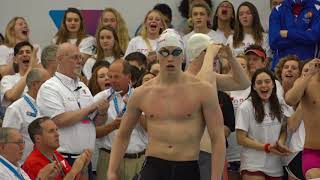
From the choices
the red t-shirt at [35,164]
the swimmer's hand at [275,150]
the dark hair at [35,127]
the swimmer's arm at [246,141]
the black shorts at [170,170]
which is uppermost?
the dark hair at [35,127]

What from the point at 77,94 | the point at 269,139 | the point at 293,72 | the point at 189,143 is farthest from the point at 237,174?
the point at 189,143

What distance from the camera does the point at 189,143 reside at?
6.38 m

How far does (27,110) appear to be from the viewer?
27.8 ft

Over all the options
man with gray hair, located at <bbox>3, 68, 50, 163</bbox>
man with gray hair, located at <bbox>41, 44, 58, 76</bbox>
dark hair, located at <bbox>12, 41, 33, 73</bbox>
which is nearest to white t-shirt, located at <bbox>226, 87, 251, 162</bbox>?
man with gray hair, located at <bbox>41, 44, 58, 76</bbox>

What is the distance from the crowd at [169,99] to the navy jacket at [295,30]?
14 millimetres

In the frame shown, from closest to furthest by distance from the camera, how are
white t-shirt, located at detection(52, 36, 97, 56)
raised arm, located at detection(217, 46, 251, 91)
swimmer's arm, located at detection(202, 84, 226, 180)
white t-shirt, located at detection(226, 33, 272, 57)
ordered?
swimmer's arm, located at detection(202, 84, 226, 180), raised arm, located at detection(217, 46, 251, 91), white t-shirt, located at detection(226, 33, 272, 57), white t-shirt, located at detection(52, 36, 97, 56)

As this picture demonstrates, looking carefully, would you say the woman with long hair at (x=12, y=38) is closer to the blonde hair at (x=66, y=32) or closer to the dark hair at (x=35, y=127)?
the blonde hair at (x=66, y=32)

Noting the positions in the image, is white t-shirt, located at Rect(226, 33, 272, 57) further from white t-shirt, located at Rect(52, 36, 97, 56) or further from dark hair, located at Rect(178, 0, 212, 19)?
white t-shirt, located at Rect(52, 36, 97, 56)

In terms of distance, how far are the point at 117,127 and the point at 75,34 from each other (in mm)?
2767

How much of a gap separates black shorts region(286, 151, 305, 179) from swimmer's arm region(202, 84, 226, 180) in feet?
8.61

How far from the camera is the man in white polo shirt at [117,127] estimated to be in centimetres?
866

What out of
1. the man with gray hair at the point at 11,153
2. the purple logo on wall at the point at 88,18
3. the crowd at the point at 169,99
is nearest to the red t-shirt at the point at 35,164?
the crowd at the point at 169,99

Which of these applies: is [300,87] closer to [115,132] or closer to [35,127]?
[115,132]

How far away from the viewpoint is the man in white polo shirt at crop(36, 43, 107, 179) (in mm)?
8125
